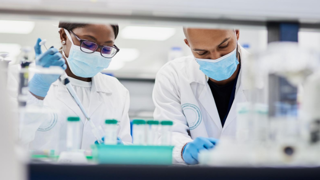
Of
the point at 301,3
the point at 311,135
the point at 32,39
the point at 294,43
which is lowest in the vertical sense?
the point at 311,135

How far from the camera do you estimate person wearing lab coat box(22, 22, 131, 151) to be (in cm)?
143

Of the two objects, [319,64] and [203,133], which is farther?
[203,133]

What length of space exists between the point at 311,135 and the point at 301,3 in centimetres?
43

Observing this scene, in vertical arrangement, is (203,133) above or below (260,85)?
below

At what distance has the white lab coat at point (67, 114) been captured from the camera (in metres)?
1.39

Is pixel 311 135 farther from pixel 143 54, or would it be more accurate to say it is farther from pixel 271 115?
pixel 143 54

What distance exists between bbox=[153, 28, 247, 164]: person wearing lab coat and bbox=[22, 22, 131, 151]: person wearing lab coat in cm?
31

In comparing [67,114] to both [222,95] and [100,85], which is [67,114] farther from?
[222,95]

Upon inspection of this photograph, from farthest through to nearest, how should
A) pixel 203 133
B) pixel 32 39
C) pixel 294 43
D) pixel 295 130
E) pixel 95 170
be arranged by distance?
pixel 32 39, pixel 203 133, pixel 294 43, pixel 295 130, pixel 95 170

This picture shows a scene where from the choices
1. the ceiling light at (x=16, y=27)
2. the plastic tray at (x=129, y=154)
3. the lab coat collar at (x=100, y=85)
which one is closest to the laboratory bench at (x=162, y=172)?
the plastic tray at (x=129, y=154)

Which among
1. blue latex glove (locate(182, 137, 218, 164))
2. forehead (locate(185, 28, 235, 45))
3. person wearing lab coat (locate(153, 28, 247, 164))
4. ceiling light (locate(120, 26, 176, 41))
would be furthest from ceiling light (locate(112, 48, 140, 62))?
blue latex glove (locate(182, 137, 218, 164))

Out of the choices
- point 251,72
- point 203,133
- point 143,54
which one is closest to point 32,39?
point 143,54

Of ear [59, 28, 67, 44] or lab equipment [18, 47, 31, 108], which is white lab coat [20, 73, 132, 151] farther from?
ear [59, 28, 67, 44]

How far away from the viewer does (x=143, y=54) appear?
5820mm
